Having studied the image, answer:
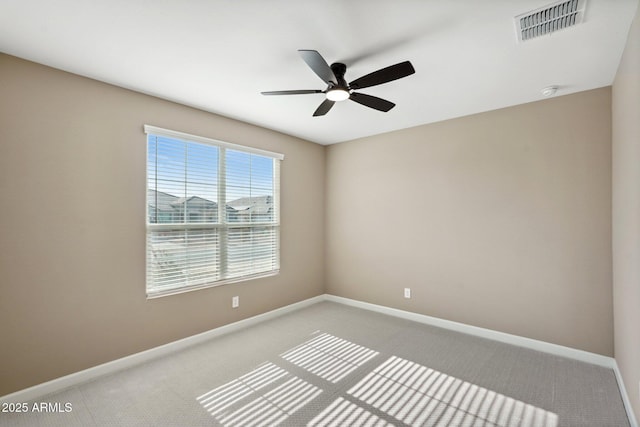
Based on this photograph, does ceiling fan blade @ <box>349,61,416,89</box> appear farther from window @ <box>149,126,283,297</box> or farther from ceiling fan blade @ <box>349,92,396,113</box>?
window @ <box>149,126,283,297</box>

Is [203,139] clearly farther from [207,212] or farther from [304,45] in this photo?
[304,45]

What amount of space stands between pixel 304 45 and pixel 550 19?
1.59 meters

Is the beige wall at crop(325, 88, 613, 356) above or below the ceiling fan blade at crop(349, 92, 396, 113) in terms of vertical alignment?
below

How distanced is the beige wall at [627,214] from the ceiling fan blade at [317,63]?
1823 mm

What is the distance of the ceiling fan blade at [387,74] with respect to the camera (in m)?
1.93

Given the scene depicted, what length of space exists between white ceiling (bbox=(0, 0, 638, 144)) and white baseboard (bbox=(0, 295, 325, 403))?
2568 millimetres

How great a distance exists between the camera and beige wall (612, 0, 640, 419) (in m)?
1.86

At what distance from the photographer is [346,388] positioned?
8.00ft

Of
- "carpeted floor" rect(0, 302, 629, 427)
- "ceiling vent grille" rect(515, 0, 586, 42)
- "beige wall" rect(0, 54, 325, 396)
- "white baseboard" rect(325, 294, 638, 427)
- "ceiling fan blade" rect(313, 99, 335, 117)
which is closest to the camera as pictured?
"ceiling vent grille" rect(515, 0, 586, 42)

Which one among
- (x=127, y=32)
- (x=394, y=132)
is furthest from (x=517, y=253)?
(x=127, y=32)

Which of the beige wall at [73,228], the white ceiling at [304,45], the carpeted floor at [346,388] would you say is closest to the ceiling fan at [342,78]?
the white ceiling at [304,45]

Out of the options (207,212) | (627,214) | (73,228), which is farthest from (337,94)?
(73,228)

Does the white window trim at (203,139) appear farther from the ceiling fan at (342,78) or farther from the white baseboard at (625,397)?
the white baseboard at (625,397)

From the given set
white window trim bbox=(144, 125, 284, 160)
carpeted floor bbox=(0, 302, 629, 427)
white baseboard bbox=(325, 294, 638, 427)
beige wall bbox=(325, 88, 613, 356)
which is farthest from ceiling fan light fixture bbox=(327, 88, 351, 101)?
white baseboard bbox=(325, 294, 638, 427)
